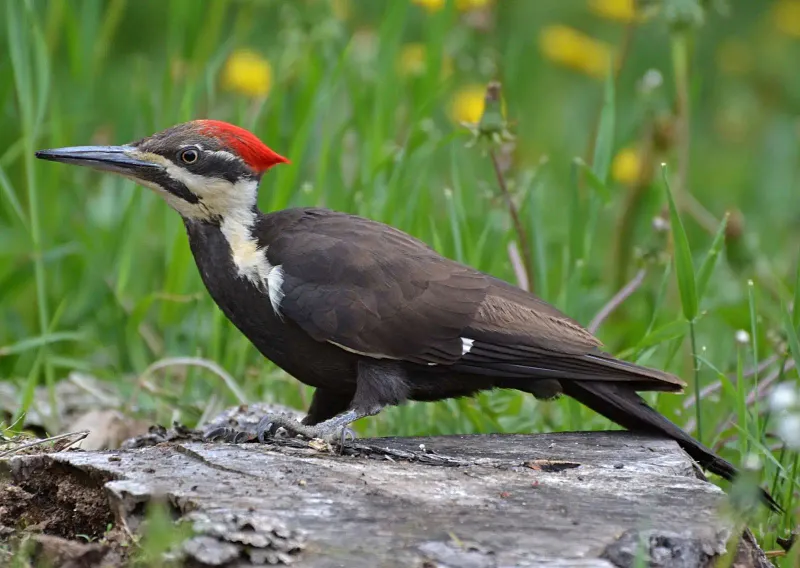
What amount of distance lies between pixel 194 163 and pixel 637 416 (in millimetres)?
1568

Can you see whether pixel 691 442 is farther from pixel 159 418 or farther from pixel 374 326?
pixel 159 418

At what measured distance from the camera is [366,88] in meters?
5.62

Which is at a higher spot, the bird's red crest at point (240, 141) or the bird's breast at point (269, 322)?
the bird's red crest at point (240, 141)

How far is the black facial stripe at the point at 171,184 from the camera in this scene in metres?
3.94

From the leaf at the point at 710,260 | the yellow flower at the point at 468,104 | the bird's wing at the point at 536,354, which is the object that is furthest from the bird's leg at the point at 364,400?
the yellow flower at the point at 468,104

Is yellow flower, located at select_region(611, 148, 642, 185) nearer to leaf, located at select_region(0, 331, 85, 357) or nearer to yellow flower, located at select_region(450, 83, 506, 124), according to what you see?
yellow flower, located at select_region(450, 83, 506, 124)

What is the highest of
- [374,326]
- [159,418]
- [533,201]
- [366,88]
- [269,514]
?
[366,88]

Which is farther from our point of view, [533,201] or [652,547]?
[533,201]

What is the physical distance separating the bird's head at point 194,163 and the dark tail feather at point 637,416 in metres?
1.20

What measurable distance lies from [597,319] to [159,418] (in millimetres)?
1636

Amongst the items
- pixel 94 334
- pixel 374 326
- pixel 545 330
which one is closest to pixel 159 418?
pixel 94 334

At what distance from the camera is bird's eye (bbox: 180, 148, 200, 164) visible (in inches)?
155

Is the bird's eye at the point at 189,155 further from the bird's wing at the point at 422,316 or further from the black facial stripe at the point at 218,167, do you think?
the bird's wing at the point at 422,316

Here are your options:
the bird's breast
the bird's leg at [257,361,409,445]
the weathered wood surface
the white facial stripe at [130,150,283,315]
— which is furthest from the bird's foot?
the white facial stripe at [130,150,283,315]
